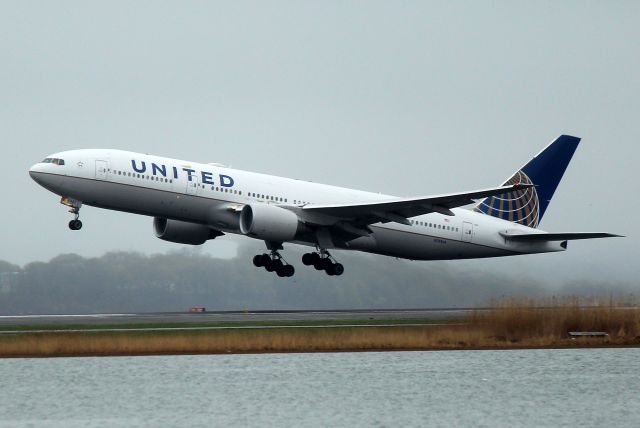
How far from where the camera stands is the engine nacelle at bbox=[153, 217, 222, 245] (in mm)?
56969

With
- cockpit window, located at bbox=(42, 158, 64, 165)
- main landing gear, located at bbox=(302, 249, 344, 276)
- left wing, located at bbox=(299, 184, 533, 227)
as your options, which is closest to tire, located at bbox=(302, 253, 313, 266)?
main landing gear, located at bbox=(302, 249, 344, 276)

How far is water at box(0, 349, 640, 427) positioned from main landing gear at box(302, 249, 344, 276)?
16.5 m

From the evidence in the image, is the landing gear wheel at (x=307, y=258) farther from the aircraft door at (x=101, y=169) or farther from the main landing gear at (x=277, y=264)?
the aircraft door at (x=101, y=169)

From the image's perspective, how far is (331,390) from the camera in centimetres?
3416

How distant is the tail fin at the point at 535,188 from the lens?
60000mm

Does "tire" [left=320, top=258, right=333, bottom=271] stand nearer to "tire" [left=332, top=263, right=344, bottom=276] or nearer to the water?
"tire" [left=332, top=263, right=344, bottom=276]

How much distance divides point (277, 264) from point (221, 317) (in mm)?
6857

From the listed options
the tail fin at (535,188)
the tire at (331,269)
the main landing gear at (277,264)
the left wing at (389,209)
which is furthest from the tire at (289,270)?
the tail fin at (535,188)

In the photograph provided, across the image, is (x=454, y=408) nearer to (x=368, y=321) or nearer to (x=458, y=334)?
(x=458, y=334)

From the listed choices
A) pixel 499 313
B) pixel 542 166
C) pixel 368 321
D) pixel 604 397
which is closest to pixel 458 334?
pixel 499 313

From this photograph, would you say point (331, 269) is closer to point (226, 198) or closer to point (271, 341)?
point (226, 198)

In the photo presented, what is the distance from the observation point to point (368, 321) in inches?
1891

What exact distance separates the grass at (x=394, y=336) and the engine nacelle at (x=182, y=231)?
1159cm

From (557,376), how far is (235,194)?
20607 mm
